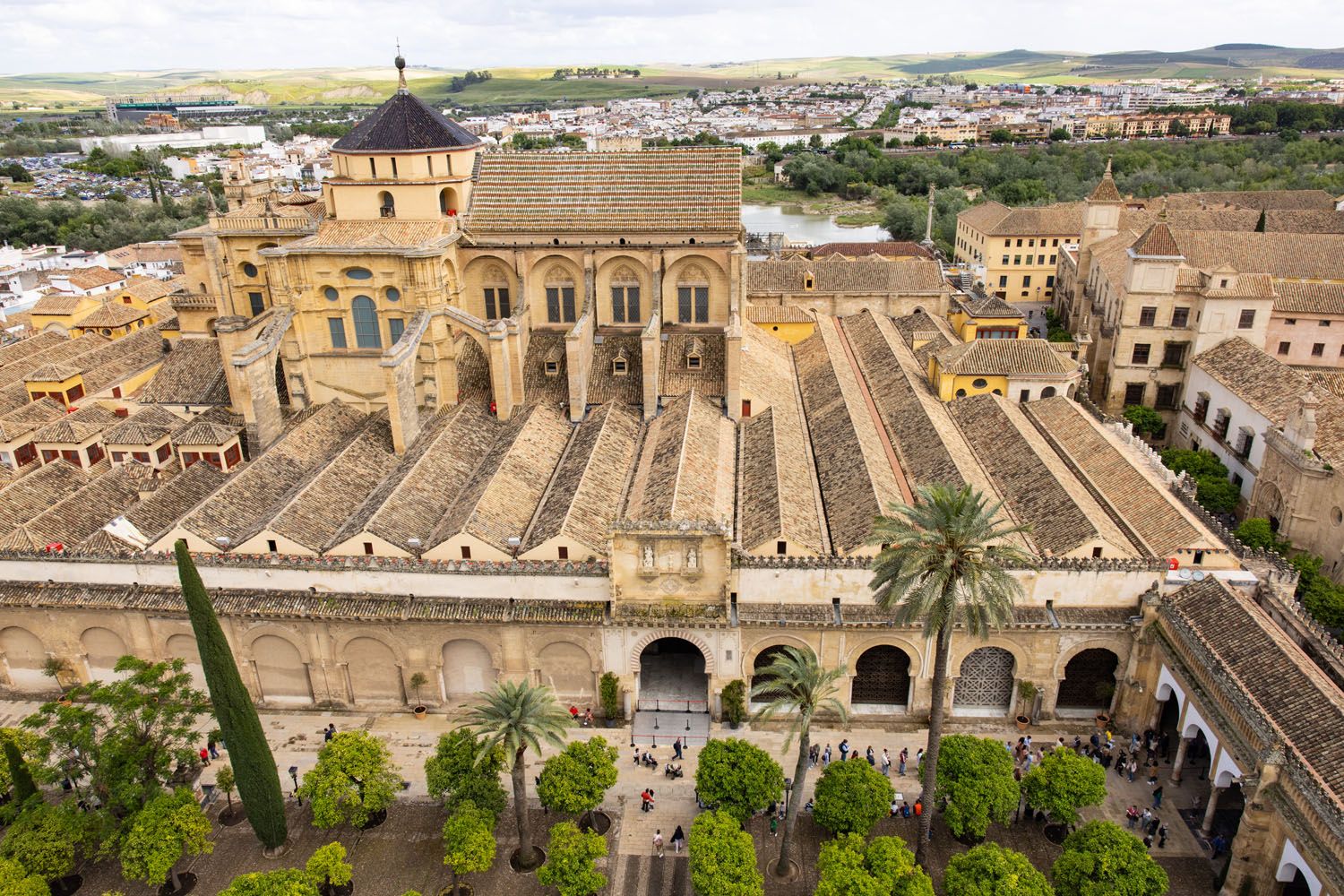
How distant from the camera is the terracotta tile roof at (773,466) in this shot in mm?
34906

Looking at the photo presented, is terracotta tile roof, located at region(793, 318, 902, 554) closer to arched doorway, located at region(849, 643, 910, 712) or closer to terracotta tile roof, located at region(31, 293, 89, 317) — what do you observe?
arched doorway, located at region(849, 643, 910, 712)

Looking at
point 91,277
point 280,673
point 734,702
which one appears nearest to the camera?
point 734,702

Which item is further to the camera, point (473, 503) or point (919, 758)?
point (473, 503)

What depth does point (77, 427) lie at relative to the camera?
153 feet

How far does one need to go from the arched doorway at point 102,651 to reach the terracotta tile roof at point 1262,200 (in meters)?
94.8

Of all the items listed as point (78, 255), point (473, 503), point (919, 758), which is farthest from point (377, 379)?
point (78, 255)

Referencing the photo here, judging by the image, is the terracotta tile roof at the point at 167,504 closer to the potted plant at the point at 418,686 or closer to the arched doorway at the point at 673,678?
the potted plant at the point at 418,686

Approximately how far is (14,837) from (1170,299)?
59568mm

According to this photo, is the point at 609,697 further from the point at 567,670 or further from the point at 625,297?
the point at 625,297

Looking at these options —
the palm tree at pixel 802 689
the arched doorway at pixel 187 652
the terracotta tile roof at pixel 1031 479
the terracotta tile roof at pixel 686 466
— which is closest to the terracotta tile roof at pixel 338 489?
the arched doorway at pixel 187 652

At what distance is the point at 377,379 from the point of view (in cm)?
4659

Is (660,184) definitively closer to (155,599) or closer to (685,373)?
(685,373)

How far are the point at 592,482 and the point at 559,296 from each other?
48.4ft

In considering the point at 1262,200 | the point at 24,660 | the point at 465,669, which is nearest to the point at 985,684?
the point at 465,669
